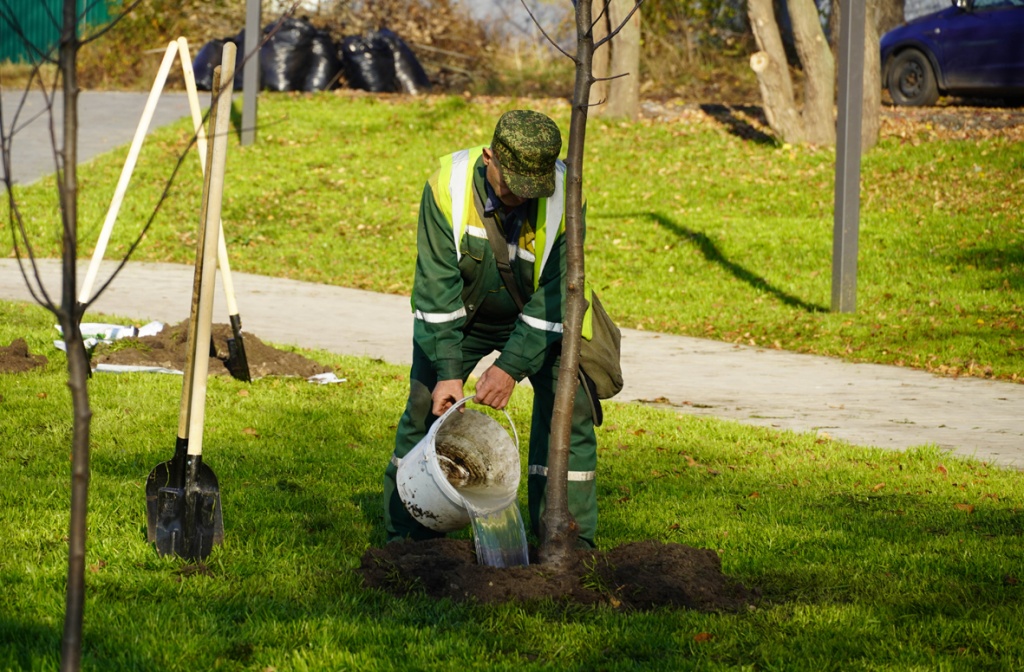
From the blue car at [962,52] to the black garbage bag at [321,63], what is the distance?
365 inches

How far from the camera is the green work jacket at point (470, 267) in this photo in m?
4.20

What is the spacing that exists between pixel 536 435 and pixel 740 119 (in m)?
15.3

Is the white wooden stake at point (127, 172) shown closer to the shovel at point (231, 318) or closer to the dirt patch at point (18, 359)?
the shovel at point (231, 318)

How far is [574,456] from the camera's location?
14.9ft

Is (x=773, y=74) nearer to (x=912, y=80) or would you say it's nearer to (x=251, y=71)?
(x=912, y=80)

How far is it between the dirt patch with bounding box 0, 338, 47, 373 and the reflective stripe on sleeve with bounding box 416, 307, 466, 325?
4.09 metres

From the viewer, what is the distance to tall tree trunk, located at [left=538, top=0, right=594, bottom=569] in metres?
3.79

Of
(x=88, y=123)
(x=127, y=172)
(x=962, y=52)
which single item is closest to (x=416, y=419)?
(x=127, y=172)

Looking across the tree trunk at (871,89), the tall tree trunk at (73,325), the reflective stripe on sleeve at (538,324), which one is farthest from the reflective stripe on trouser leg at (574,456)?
the tree trunk at (871,89)

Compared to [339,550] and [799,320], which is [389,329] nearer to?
[799,320]

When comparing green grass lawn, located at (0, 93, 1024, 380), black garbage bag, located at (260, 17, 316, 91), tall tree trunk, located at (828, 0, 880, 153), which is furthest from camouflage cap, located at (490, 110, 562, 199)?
black garbage bag, located at (260, 17, 316, 91)

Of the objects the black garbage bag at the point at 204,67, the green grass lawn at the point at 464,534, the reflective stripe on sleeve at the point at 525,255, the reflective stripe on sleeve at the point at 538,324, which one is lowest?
the green grass lawn at the point at 464,534

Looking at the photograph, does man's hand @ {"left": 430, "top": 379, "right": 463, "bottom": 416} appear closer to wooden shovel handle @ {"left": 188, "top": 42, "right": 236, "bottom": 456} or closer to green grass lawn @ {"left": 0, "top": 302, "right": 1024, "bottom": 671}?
green grass lawn @ {"left": 0, "top": 302, "right": 1024, "bottom": 671}

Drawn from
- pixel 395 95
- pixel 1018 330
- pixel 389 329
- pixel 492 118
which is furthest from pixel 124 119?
pixel 1018 330
